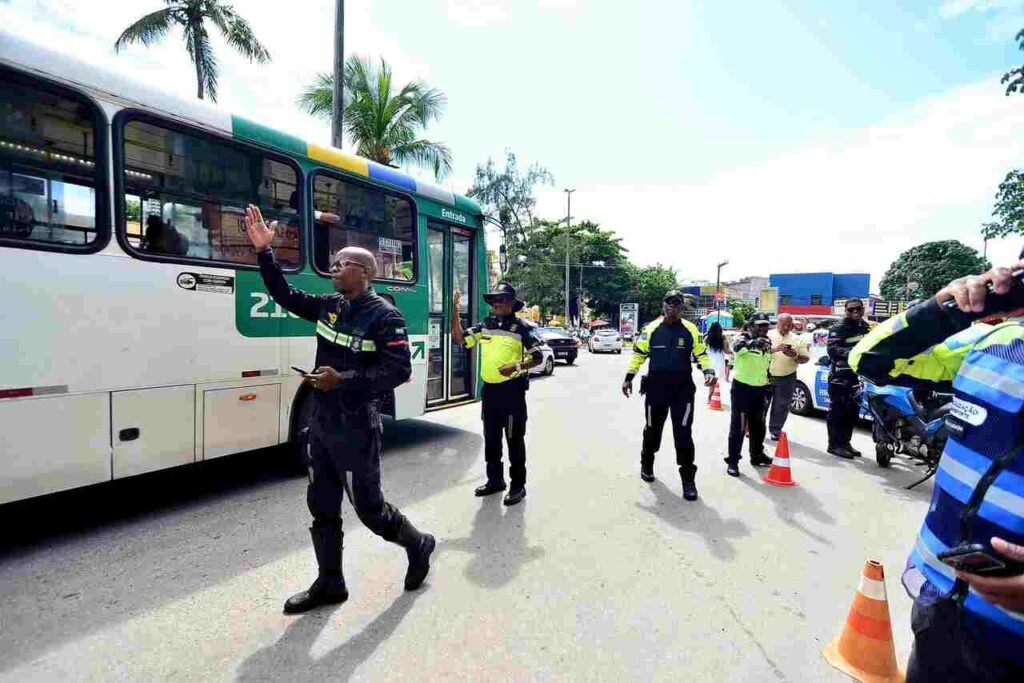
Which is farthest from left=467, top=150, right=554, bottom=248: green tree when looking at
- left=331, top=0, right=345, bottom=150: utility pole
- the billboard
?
left=331, top=0, right=345, bottom=150: utility pole

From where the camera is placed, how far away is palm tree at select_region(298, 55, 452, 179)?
13.9 m

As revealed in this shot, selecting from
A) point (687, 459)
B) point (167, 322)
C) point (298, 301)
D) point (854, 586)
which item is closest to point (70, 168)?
point (167, 322)

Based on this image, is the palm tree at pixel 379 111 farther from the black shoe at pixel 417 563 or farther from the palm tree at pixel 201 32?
the black shoe at pixel 417 563

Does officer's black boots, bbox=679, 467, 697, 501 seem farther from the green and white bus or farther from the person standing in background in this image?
the green and white bus

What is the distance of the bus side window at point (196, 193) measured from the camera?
3.86m

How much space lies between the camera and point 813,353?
9.21m

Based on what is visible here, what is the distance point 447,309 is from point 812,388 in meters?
6.13

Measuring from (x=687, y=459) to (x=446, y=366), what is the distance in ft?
10.8

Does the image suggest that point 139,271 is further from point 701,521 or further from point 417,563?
point 701,521

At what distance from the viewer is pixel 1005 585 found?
3.88ft

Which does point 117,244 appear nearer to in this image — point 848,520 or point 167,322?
point 167,322

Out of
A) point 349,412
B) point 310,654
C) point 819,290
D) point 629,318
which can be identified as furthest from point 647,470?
point 819,290

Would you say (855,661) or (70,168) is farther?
(70,168)

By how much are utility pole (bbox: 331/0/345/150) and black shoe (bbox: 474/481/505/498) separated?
7550 millimetres
